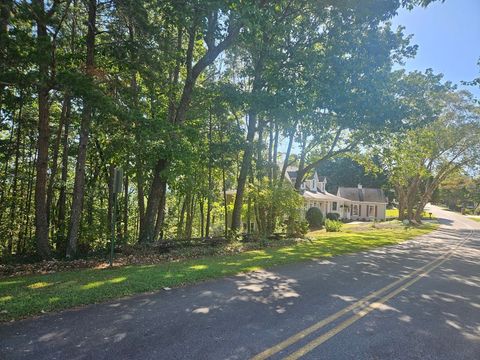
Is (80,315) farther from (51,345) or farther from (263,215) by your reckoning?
(263,215)

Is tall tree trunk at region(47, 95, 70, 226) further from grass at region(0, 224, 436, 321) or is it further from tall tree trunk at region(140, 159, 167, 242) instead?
grass at region(0, 224, 436, 321)

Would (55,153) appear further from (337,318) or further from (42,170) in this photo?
(337,318)

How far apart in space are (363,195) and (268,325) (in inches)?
2431

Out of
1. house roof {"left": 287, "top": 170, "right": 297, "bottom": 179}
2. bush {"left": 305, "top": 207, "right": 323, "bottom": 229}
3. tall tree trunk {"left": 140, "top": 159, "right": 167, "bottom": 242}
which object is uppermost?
house roof {"left": 287, "top": 170, "right": 297, "bottom": 179}

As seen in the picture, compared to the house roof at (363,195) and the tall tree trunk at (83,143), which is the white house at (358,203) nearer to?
the house roof at (363,195)

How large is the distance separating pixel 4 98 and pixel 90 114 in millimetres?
2849

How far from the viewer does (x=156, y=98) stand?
14945 mm

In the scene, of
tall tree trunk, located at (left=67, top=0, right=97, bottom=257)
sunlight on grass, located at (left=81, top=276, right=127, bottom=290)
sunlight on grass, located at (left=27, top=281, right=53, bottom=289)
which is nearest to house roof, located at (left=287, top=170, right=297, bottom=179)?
tall tree trunk, located at (left=67, top=0, right=97, bottom=257)

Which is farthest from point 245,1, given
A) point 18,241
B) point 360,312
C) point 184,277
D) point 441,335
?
point 18,241

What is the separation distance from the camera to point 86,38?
12.6m

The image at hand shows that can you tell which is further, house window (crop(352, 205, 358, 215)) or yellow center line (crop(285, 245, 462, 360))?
house window (crop(352, 205, 358, 215))

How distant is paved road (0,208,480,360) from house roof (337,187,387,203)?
56.0 meters

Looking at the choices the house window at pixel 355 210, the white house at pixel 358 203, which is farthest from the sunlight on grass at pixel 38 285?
the house window at pixel 355 210

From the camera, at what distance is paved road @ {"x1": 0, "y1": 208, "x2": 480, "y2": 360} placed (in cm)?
446
